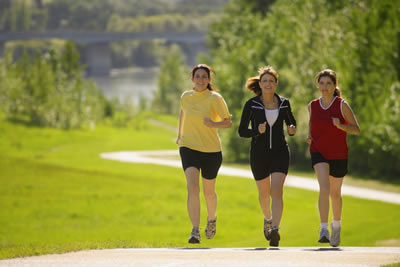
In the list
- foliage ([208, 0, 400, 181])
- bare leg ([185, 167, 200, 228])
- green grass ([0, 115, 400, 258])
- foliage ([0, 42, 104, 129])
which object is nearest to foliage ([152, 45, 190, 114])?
foliage ([0, 42, 104, 129])

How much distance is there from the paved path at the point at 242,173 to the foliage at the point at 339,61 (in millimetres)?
2641

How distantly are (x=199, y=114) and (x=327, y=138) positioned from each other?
1764mm

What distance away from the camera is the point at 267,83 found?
10375 mm

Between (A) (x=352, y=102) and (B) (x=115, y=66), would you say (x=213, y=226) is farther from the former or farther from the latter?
(B) (x=115, y=66)

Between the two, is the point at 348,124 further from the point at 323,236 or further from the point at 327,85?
the point at 323,236

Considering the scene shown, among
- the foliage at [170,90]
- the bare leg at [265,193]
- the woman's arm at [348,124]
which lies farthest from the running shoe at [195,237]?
the foliage at [170,90]

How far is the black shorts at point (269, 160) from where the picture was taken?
34.4ft

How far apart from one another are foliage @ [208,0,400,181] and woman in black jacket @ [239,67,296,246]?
70.9 ft

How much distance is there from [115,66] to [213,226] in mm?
135805

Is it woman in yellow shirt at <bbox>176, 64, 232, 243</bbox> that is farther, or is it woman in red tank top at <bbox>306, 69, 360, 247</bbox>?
woman in yellow shirt at <bbox>176, 64, 232, 243</bbox>

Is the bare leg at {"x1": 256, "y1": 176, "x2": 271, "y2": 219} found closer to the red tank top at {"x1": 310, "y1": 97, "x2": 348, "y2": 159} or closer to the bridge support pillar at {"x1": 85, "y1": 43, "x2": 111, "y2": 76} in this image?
the red tank top at {"x1": 310, "y1": 97, "x2": 348, "y2": 159}

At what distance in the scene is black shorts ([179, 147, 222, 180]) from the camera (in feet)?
35.6

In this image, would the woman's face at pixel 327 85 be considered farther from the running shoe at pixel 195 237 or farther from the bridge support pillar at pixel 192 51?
the bridge support pillar at pixel 192 51

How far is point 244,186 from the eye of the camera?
33.4 metres
